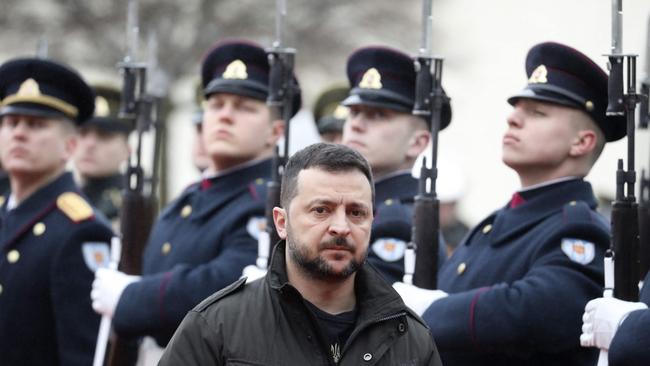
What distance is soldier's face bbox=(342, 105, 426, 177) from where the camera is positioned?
958cm

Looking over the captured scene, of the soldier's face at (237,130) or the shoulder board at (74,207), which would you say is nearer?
the soldier's face at (237,130)

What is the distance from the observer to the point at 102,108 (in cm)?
1436

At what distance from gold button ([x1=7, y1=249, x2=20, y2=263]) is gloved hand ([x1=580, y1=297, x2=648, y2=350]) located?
12.4 ft

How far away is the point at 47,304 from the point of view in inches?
395

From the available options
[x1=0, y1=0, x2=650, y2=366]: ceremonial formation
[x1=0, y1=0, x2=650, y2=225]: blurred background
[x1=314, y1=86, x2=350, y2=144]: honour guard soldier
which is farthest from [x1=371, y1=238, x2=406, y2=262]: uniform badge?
[x1=0, y1=0, x2=650, y2=225]: blurred background

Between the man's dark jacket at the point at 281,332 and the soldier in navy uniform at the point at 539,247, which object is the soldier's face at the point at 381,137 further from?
the man's dark jacket at the point at 281,332

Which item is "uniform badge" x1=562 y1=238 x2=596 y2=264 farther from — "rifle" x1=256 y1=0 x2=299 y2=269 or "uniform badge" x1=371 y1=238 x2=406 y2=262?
"rifle" x1=256 y1=0 x2=299 y2=269

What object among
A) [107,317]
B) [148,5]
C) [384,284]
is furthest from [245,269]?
[148,5]

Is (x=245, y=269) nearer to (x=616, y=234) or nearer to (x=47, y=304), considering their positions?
(x=47, y=304)

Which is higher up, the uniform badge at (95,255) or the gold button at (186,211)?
the gold button at (186,211)

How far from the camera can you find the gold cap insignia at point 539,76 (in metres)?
8.74

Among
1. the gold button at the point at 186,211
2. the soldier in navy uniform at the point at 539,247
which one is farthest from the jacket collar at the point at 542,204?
the gold button at the point at 186,211

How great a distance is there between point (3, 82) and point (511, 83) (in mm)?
14681

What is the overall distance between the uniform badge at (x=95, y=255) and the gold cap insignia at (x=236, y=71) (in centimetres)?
121
